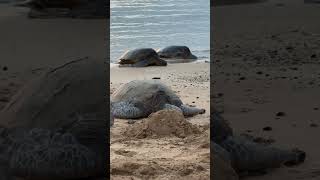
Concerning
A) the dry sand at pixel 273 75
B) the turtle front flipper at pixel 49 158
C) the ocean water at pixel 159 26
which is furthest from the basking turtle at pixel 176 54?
the turtle front flipper at pixel 49 158

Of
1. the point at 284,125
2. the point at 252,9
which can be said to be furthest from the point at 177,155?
the point at 252,9

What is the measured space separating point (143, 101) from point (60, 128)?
238 centimetres

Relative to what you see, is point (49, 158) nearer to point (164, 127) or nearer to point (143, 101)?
point (164, 127)

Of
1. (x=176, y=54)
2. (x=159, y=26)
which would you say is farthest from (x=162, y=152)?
(x=159, y=26)

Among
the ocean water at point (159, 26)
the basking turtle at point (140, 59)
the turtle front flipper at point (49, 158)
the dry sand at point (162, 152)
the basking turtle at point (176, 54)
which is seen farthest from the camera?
the ocean water at point (159, 26)

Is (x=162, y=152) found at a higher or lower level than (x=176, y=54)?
lower

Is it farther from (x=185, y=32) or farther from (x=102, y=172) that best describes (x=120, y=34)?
(x=102, y=172)

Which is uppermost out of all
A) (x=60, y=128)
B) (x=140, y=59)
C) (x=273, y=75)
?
(x=60, y=128)

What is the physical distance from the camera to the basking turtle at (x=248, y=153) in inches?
95.0

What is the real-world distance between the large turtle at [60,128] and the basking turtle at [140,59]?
187 inches

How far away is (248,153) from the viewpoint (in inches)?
103

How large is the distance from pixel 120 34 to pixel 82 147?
6552 millimetres

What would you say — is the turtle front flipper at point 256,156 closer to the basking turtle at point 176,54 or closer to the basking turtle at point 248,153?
the basking turtle at point 248,153

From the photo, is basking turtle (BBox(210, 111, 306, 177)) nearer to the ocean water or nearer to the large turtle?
the large turtle
